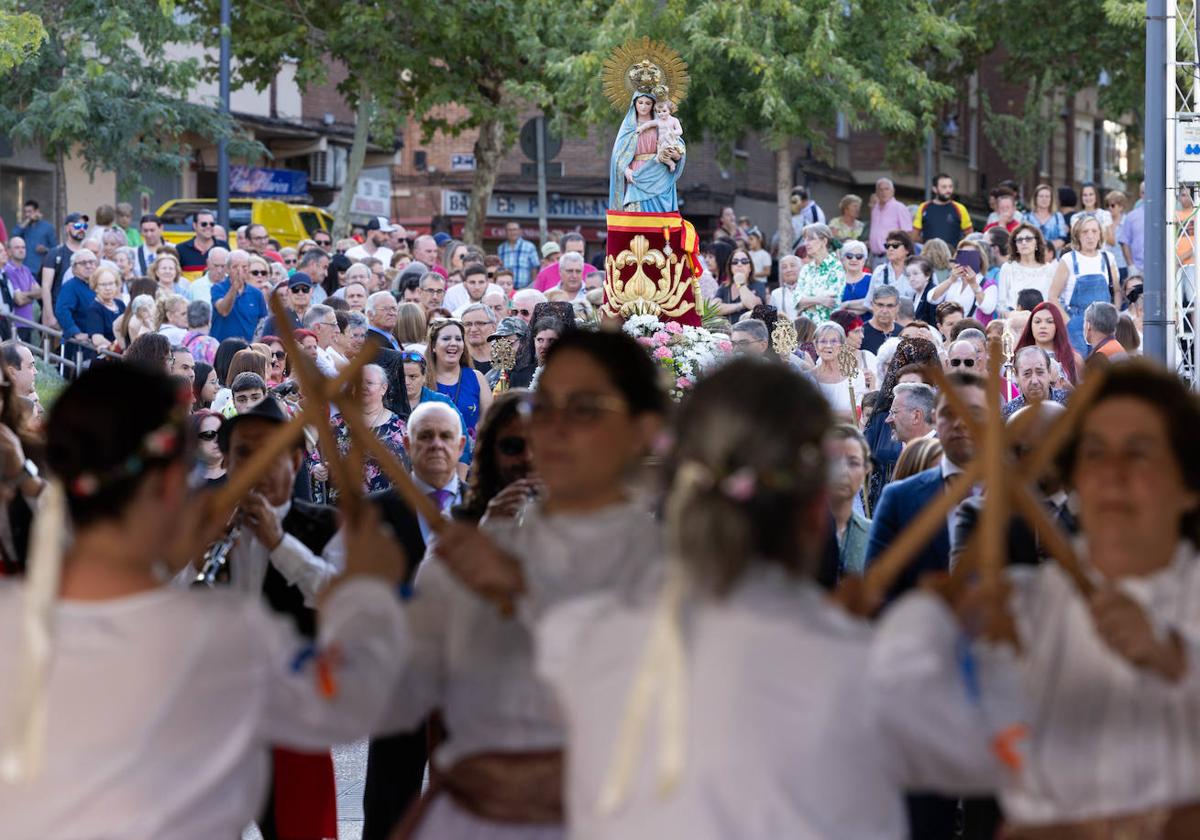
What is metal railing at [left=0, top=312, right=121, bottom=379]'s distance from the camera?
1577 cm

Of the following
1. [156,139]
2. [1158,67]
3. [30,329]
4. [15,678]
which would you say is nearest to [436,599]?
[15,678]

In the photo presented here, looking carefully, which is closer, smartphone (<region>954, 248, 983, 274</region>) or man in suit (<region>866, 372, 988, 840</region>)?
man in suit (<region>866, 372, 988, 840</region>)

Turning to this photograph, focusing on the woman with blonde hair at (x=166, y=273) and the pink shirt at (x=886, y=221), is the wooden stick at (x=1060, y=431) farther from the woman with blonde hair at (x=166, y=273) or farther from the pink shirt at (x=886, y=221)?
the pink shirt at (x=886, y=221)

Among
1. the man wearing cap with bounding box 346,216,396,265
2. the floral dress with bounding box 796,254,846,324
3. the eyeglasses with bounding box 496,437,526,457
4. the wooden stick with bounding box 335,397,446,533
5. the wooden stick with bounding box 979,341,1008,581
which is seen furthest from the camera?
the man wearing cap with bounding box 346,216,396,265

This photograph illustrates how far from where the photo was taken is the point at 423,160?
41188 millimetres

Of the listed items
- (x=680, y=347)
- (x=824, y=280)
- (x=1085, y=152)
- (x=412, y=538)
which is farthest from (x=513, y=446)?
(x=1085, y=152)

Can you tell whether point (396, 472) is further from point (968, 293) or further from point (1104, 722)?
point (968, 293)

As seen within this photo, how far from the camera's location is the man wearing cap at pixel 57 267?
16984 millimetres

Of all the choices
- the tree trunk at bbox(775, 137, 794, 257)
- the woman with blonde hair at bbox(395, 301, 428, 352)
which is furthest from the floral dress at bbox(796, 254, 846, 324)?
the tree trunk at bbox(775, 137, 794, 257)

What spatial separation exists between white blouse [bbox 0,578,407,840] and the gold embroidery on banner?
9798 mm

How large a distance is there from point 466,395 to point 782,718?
8.16m

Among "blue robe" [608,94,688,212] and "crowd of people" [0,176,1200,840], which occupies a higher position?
"blue robe" [608,94,688,212]

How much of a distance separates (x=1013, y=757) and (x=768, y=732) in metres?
0.44

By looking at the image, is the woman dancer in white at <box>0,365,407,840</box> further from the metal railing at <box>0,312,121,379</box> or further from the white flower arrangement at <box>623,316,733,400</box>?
the metal railing at <box>0,312,121,379</box>
